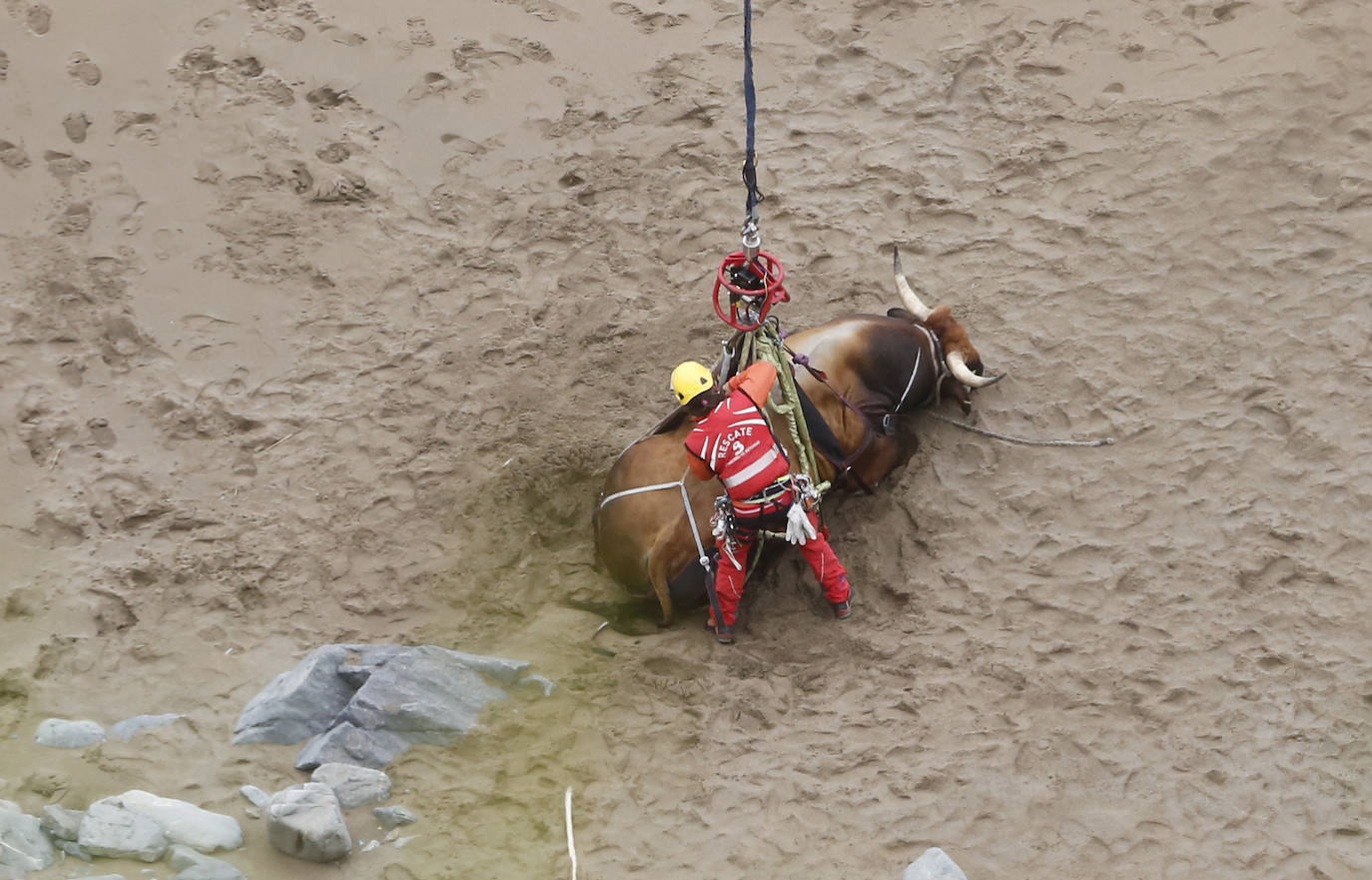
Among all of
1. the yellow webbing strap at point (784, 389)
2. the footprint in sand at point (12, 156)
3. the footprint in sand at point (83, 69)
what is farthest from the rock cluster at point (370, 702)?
the footprint in sand at point (83, 69)

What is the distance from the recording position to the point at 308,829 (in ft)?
20.0

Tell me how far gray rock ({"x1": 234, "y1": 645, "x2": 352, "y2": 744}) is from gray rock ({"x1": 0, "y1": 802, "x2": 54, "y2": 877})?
1061 mm

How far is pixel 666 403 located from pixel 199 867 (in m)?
4.09

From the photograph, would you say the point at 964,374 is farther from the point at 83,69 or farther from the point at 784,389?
the point at 83,69

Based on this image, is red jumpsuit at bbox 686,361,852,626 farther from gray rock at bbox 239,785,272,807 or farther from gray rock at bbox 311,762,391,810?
gray rock at bbox 239,785,272,807

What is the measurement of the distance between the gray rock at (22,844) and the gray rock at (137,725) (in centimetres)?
83

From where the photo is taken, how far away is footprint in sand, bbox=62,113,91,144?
33.2 feet

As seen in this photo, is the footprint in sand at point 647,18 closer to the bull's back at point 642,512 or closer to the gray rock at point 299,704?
the bull's back at point 642,512

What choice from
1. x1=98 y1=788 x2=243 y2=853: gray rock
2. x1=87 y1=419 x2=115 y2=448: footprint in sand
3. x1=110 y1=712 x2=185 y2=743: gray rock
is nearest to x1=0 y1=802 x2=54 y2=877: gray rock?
x1=98 y1=788 x2=243 y2=853: gray rock

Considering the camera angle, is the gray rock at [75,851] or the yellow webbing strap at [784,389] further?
the yellow webbing strap at [784,389]

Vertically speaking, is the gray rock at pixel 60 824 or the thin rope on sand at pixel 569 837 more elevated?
the gray rock at pixel 60 824

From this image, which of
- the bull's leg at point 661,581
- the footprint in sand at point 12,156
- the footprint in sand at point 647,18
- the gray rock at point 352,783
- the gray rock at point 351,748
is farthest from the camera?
the footprint in sand at point 647,18

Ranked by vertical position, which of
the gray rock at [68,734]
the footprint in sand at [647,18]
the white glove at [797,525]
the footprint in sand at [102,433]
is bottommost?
the gray rock at [68,734]

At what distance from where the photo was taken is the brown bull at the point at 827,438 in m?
7.80
